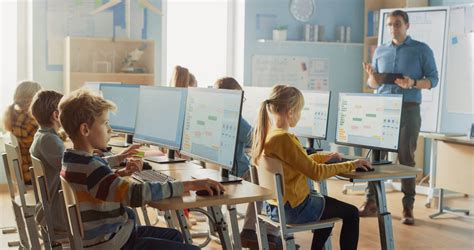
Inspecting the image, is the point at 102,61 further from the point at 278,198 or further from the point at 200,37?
the point at 278,198

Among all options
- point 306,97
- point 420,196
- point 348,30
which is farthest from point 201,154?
point 348,30

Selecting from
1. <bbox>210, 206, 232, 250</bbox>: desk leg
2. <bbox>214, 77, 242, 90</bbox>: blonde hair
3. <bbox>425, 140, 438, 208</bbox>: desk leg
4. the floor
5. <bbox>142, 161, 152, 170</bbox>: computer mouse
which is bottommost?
the floor

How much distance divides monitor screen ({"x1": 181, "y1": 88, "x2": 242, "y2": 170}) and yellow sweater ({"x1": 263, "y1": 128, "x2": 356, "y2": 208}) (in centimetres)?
34

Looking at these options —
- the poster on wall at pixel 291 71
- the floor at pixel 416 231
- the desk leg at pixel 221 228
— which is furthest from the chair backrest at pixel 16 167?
the poster on wall at pixel 291 71

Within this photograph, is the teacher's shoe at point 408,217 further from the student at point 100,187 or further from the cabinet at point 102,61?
the student at point 100,187

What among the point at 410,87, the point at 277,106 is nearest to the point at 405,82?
the point at 410,87

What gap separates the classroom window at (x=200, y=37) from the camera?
24.1ft

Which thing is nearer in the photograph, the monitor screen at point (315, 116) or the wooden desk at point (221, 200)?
the wooden desk at point (221, 200)

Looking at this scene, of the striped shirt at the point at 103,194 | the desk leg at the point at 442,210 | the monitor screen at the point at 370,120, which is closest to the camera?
the striped shirt at the point at 103,194

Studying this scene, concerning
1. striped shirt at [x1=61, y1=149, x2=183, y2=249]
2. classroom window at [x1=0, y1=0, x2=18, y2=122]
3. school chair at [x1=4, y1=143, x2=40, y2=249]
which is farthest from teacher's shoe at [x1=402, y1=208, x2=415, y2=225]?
classroom window at [x1=0, y1=0, x2=18, y2=122]

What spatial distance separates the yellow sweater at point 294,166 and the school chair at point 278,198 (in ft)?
0.27

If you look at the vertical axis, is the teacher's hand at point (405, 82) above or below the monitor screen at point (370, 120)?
above

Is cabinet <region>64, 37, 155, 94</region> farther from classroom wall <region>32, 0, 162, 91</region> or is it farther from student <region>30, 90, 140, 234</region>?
student <region>30, 90, 140, 234</region>

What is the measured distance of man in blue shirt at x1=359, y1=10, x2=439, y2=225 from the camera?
536 cm
